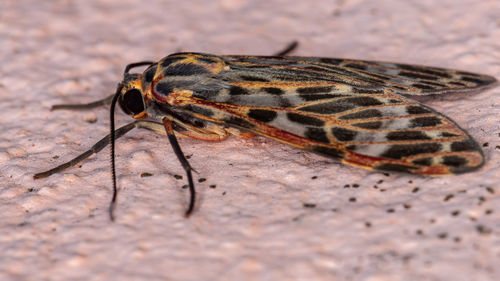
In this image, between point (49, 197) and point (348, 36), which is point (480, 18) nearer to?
point (348, 36)

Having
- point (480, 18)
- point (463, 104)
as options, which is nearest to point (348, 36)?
point (480, 18)

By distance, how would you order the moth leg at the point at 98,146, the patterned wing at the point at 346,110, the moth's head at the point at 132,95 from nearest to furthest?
the patterned wing at the point at 346,110 → the moth leg at the point at 98,146 → the moth's head at the point at 132,95

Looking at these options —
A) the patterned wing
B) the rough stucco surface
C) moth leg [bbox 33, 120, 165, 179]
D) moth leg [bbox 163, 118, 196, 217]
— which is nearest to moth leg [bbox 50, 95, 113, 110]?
the rough stucco surface

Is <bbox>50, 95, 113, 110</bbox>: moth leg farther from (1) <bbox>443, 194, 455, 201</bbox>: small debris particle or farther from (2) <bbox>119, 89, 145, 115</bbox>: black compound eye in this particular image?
(1) <bbox>443, 194, 455, 201</bbox>: small debris particle

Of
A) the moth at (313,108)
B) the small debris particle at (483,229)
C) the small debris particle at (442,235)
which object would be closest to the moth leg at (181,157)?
the moth at (313,108)

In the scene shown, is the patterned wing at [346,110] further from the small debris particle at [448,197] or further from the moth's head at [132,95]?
the moth's head at [132,95]
